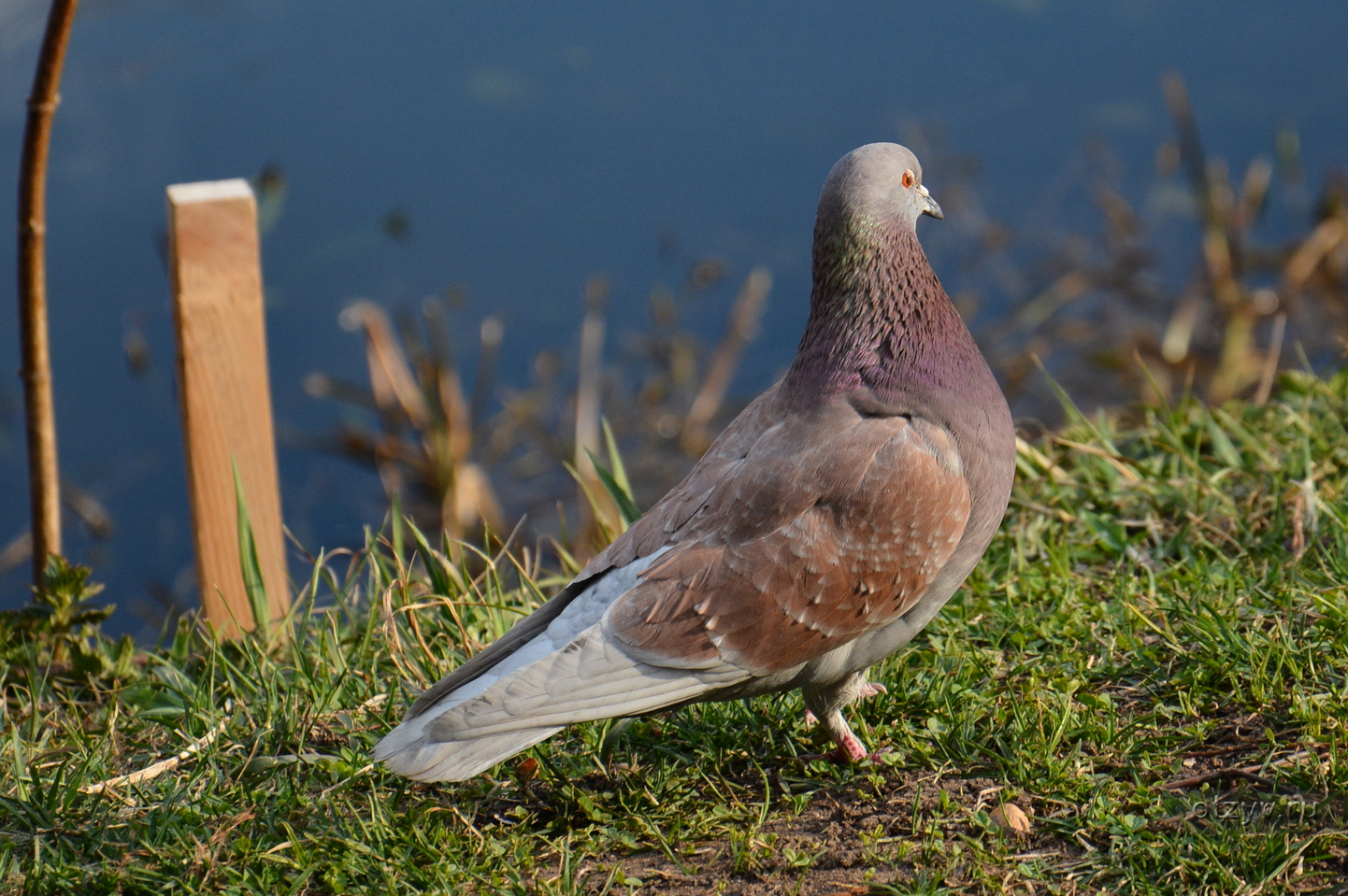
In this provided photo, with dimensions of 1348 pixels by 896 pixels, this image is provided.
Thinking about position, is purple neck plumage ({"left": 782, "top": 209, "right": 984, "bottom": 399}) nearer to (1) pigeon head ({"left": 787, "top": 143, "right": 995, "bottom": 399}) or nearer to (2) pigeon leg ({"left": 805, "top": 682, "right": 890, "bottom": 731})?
(1) pigeon head ({"left": 787, "top": 143, "right": 995, "bottom": 399})

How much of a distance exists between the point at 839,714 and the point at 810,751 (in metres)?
0.16

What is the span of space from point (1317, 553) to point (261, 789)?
2.60 metres

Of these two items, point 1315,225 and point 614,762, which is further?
point 1315,225

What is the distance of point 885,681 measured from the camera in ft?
9.30

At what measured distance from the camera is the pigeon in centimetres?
222

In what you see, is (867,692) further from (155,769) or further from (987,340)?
(987,340)

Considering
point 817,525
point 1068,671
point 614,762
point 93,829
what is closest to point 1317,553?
point 1068,671

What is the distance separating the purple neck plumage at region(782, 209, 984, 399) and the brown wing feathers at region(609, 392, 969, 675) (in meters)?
0.13

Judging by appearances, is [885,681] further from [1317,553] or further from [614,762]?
[1317,553]

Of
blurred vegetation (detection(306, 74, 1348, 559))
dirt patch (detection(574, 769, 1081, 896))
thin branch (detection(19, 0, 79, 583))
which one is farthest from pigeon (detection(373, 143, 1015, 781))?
blurred vegetation (detection(306, 74, 1348, 559))

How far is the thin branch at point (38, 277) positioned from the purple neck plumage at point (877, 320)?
178 centimetres

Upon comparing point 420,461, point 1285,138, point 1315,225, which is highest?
point 1285,138

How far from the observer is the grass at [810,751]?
88.4 inches

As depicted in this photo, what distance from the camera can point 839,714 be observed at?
256 centimetres
